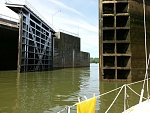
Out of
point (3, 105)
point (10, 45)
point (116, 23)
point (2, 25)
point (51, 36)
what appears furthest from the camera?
point (51, 36)

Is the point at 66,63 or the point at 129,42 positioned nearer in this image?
the point at 129,42

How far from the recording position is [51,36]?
42312 mm

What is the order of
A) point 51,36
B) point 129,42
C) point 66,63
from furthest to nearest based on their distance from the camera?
point 66,63 < point 51,36 < point 129,42

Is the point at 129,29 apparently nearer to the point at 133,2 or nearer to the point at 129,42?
the point at 129,42

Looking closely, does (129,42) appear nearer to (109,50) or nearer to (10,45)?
(109,50)

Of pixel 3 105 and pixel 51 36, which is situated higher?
pixel 51 36

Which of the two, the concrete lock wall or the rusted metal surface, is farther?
the concrete lock wall

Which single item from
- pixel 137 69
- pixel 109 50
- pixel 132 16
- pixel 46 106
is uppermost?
pixel 132 16

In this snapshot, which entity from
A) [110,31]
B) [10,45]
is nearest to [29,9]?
[10,45]

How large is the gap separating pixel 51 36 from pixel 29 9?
13783 mm

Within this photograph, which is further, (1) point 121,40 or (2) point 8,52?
(2) point 8,52

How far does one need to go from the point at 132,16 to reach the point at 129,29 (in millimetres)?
1277

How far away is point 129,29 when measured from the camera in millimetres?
17281

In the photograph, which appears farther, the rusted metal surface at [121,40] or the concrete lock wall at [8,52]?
the concrete lock wall at [8,52]
